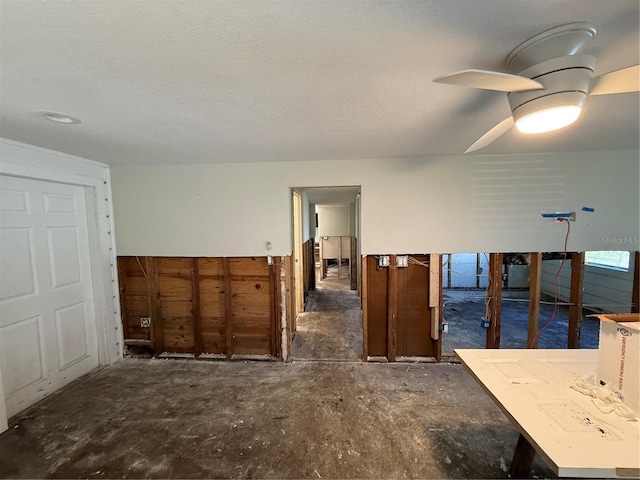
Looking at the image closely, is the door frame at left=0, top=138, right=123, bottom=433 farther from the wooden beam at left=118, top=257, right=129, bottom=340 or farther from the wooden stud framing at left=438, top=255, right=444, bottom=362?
the wooden stud framing at left=438, top=255, right=444, bottom=362

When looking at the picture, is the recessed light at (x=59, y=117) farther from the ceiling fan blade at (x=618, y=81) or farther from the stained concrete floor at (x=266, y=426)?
the ceiling fan blade at (x=618, y=81)

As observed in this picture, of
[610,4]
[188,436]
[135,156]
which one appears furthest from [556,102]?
[135,156]

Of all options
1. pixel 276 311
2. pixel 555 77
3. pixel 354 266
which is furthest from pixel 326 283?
pixel 555 77

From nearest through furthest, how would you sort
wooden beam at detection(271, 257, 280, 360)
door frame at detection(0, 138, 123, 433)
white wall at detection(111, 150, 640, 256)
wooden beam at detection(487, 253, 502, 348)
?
door frame at detection(0, 138, 123, 433) < white wall at detection(111, 150, 640, 256) < wooden beam at detection(487, 253, 502, 348) < wooden beam at detection(271, 257, 280, 360)

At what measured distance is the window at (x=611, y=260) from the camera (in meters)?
3.84

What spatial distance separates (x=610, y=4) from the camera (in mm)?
860

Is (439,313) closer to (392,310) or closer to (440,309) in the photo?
(440,309)

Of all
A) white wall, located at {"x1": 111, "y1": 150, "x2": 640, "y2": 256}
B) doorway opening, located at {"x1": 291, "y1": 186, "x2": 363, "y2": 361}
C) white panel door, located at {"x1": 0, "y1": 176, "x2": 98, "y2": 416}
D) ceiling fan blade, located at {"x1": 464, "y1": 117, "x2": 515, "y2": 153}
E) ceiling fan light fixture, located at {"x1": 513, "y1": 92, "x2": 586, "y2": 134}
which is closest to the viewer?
ceiling fan light fixture, located at {"x1": 513, "y1": 92, "x2": 586, "y2": 134}

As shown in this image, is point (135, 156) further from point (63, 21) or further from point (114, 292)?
point (63, 21)

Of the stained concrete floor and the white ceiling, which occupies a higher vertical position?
the white ceiling

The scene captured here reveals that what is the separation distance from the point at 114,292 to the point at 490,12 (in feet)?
12.9

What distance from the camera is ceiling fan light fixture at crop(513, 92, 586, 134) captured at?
3.47 feet

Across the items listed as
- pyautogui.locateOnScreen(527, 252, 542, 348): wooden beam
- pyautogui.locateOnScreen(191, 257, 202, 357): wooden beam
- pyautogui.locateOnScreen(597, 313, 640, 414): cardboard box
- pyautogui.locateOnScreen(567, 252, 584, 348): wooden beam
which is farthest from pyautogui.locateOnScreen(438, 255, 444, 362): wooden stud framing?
pyautogui.locateOnScreen(191, 257, 202, 357): wooden beam

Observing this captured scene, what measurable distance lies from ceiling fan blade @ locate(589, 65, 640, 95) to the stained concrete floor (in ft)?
7.00
